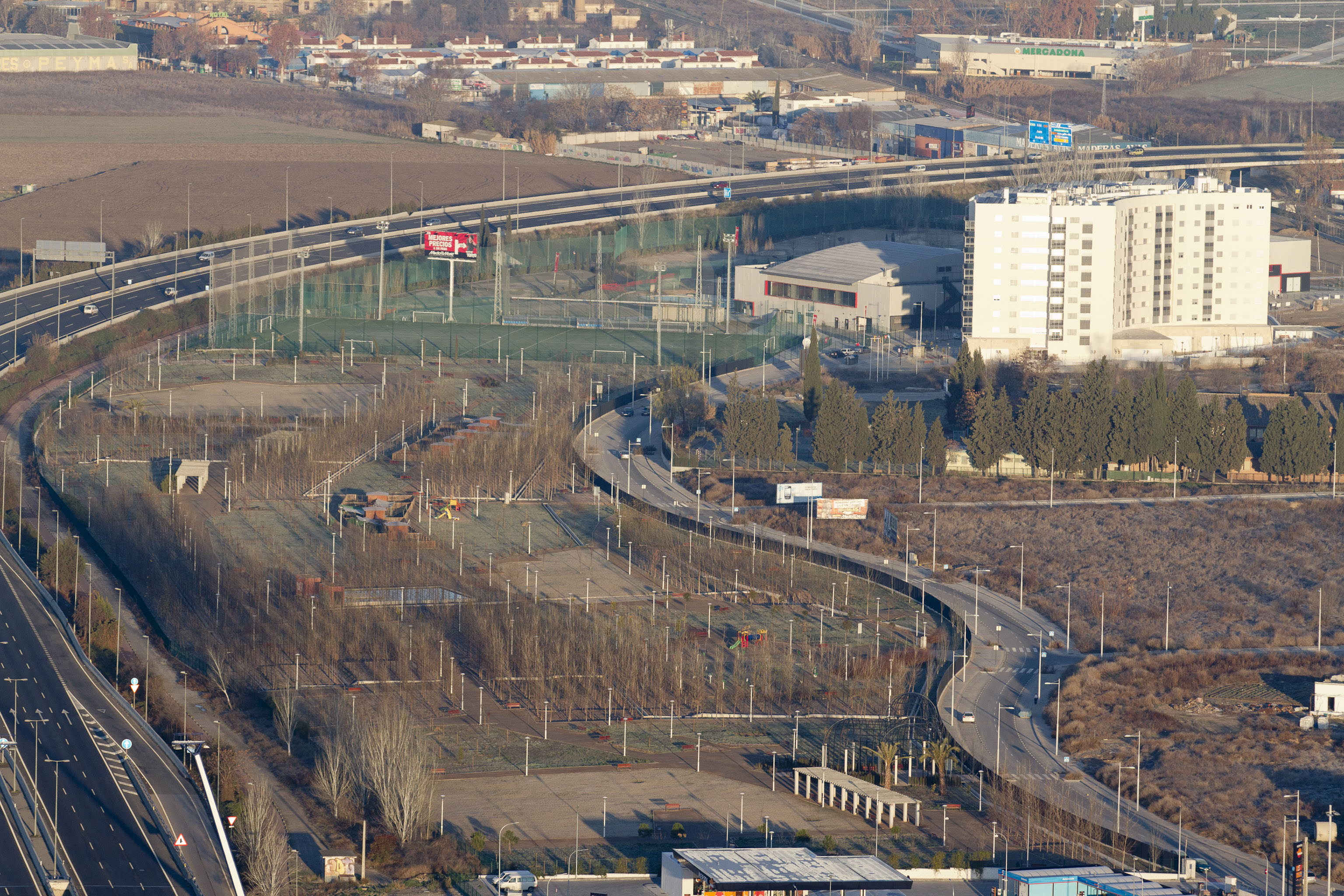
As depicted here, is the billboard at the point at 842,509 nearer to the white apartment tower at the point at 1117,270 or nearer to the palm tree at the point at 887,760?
the palm tree at the point at 887,760

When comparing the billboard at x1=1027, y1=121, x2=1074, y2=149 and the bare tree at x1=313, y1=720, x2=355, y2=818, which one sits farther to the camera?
the billboard at x1=1027, y1=121, x2=1074, y2=149

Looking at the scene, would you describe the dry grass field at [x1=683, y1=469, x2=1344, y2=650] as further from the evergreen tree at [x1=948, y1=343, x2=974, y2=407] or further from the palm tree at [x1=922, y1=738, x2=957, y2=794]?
the palm tree at [x1=922, y1=738, x2=957, y2=794]

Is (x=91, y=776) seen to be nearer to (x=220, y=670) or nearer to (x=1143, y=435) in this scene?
(x=220, y=670)

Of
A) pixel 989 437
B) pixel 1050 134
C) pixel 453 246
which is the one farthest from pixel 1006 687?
pixel 1050 134

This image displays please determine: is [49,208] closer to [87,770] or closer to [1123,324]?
[1123,324]

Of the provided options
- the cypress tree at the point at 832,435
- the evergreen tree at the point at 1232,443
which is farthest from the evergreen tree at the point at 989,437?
the evergreen tree at the point at 1232,443

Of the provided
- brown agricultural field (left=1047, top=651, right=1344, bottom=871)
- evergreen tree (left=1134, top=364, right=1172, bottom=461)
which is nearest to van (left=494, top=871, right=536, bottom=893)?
brown agricultural field (left=1047, top=651, right=1344, bottom=871)

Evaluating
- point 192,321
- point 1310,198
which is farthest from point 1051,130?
point 192,321
